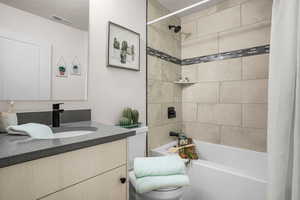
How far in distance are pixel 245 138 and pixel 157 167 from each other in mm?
1405

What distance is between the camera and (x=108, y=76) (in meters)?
1.48

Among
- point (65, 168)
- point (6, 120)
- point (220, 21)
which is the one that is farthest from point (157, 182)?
point (220, 21)

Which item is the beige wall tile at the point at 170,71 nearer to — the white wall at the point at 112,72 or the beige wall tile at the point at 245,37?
the white wall at the point at 112,72

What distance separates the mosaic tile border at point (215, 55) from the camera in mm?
1827

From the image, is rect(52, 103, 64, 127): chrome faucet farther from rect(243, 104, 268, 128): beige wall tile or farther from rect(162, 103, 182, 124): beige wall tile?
rect(243, 104, 268, 128): beige wall tile

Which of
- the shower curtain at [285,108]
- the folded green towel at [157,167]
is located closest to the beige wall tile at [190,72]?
the shower curtain at [285,108]

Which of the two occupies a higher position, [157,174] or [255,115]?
[255,115]

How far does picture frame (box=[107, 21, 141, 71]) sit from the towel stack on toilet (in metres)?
0.98

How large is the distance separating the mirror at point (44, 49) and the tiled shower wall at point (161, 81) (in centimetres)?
89

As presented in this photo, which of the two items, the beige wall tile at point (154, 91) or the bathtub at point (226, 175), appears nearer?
the bathtub at point (226, 175)

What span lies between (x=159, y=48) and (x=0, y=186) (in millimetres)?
1988

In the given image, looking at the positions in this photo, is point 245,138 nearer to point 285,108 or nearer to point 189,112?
point 189,112

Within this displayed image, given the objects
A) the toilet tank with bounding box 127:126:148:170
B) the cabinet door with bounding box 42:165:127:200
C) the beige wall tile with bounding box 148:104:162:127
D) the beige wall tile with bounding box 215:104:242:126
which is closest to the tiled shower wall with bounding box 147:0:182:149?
the beige wall tile with bounding box 148:104:162:127

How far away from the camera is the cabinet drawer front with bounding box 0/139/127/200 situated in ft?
1.69
